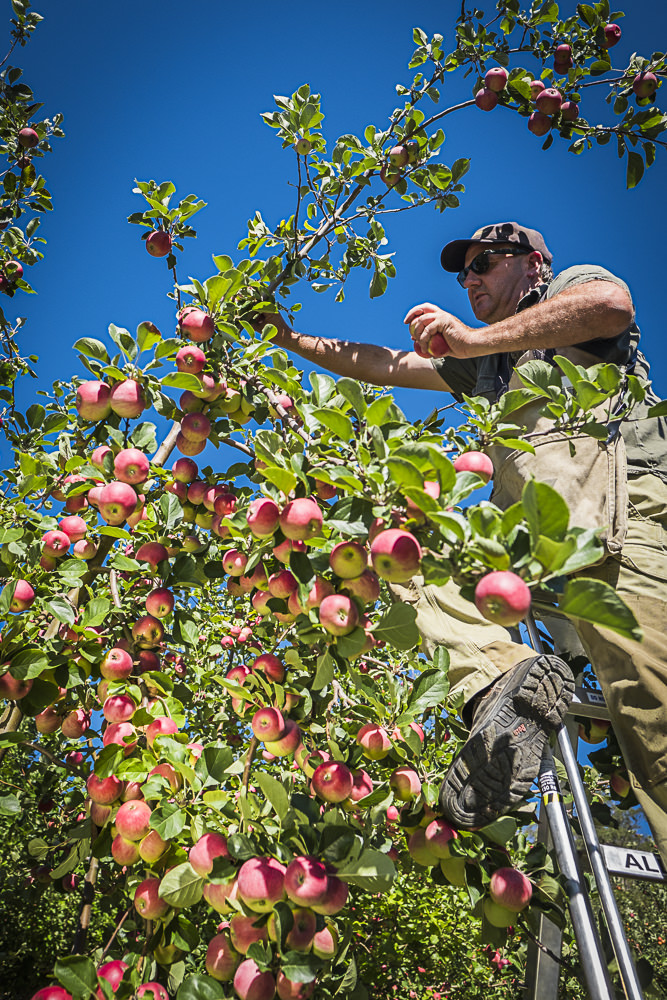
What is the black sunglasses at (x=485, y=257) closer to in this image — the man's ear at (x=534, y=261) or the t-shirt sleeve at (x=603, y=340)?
the man's ear at (x=534, y=261)

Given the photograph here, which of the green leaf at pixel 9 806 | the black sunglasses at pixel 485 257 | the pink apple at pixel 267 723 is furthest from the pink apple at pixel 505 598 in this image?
the black sunglasses at pixel 485 257

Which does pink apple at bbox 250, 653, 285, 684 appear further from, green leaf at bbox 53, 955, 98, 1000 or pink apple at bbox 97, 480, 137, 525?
green leaf at bbox 53, 955, 98, 1000

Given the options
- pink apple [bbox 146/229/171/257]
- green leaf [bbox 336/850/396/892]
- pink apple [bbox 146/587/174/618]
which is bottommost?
green leaf [bbox 336/850/396/892]

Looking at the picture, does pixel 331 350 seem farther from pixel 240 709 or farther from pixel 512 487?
pixel 240 709

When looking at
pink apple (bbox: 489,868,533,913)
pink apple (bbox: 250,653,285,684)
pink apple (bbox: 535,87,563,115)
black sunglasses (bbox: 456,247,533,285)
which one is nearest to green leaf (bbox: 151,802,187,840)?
pink apple (bbox: 250,653,285,684)

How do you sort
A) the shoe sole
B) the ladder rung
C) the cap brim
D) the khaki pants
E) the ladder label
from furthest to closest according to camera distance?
the cap brim, the ladder rung, the ladder label, the khaki pants, the shoe sole

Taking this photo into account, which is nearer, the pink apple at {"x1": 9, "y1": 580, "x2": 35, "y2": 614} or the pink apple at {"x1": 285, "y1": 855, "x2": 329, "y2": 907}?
the pink apple at {"x1": 285, "y1": 855, "x2": 329, "y2": 907}

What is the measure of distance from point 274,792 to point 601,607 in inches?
30.6

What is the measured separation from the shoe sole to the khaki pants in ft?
0.81

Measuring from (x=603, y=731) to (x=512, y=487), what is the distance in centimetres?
130

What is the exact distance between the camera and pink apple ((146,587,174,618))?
65.9 inches

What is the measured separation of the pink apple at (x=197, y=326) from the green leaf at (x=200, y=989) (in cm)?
146

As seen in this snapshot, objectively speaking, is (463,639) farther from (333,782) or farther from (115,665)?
(115,665)

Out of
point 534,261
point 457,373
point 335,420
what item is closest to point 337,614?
point 335,420
